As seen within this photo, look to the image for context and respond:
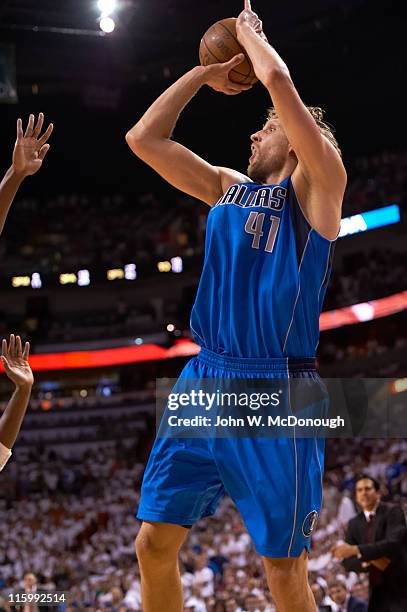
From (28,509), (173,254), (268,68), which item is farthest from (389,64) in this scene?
(268,68)

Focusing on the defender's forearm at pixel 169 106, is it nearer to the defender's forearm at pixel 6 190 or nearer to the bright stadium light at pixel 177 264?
the defender's forearm at pixel 6 190

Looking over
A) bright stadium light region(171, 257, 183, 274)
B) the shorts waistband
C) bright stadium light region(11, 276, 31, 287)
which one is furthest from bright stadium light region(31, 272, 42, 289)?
the shorts waistband

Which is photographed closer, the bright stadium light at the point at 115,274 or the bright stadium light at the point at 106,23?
the bright stadium light at the point at 106,23

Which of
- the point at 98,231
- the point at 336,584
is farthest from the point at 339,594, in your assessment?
the point at 98,231

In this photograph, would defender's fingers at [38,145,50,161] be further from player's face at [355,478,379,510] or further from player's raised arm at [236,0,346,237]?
player's face at [355,478,379,510]

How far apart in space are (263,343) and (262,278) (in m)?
0.25

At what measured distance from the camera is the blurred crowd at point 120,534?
30.0ft

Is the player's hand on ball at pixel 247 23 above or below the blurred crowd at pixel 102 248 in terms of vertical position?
below

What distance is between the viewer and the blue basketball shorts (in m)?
3.04

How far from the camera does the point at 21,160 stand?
3.78m

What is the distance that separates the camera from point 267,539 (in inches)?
119

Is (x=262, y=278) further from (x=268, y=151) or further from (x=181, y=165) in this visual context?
(x=181, y=165)

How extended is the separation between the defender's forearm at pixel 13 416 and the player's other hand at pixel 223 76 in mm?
1550

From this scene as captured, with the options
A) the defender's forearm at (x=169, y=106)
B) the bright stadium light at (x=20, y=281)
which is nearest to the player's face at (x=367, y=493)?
the defender's forearm at (x=169, y=106)
